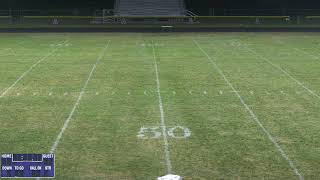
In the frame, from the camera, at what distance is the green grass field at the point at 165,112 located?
9227mm

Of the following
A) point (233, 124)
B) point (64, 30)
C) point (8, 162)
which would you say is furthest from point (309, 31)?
point (8, 162)

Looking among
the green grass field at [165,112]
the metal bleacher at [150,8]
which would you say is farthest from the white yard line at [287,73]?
the metal bleacher at [150,8]

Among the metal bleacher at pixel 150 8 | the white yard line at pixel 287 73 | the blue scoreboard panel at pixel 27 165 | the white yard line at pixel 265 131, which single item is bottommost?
A: the white yard line at pixel 265 131

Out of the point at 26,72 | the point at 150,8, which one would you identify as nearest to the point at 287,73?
the point at 26,72

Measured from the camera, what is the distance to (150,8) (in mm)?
46656

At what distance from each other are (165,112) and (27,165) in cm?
696

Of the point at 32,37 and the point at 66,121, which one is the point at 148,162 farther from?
the point at 32,37

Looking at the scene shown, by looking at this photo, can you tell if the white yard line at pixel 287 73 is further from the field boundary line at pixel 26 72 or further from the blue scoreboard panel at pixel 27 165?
the blue scoreboard panel at pixel 27 165

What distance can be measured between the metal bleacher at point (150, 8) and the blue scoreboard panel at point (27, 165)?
39.4 m

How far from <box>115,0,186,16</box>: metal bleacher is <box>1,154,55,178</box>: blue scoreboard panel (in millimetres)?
39371

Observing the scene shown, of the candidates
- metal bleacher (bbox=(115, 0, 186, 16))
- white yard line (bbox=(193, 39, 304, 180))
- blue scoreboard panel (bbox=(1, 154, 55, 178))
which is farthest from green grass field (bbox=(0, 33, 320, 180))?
metal bleacher (bbox=(115, 0, 186, 16))

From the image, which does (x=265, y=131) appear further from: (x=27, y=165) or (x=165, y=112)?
(x=27, y=165)

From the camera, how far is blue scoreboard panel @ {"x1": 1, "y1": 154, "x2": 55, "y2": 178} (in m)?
6.25

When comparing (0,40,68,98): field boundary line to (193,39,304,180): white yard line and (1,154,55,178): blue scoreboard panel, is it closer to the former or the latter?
(193,39,304,180): white yard line
